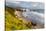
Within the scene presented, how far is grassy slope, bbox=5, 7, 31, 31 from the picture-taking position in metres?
1.14

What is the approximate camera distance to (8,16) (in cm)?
115

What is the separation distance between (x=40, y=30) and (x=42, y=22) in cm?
11

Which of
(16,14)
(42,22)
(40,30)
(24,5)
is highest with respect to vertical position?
(24,5)

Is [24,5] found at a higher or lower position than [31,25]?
higher

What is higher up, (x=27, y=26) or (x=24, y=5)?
(x=24, y=5)

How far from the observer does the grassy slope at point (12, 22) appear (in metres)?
1.14

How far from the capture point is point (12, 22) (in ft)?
3.78

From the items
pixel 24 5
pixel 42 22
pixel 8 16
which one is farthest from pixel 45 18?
pixel 8 16

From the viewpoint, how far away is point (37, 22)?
1.21m
